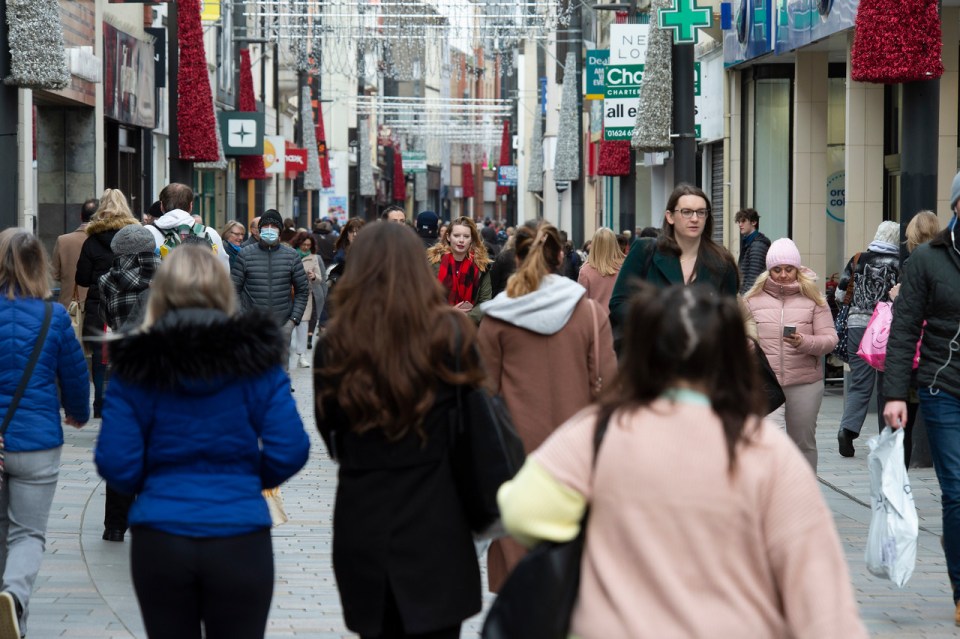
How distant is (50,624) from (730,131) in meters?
18.1

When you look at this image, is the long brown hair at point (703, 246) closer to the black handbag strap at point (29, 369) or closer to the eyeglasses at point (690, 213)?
the eyeglasses at point (690, 213)

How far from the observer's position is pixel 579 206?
36812 millimetres

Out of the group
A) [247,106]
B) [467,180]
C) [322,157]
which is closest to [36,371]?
[247,106]

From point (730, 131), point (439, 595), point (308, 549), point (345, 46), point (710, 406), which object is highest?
point (345, 46)

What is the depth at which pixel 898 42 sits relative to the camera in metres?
11.5

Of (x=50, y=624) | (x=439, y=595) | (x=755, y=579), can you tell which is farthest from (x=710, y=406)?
(x=50, y=624)

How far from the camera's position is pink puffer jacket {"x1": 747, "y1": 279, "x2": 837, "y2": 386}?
9.48 metres

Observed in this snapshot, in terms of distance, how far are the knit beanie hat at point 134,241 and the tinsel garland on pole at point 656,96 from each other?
877cm

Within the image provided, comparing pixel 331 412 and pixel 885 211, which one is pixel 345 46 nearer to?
pixel 885 211

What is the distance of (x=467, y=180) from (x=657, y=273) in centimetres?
13519

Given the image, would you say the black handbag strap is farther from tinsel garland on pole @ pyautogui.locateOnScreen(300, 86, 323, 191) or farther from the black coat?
tinsel garland on pole @ pyautogui.locateOnScreen(300, 86, 323, 191)

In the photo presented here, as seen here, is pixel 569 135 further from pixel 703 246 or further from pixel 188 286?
pixel 188 286

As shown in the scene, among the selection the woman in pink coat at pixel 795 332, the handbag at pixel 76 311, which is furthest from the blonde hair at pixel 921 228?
the handbag at pixel 76 311

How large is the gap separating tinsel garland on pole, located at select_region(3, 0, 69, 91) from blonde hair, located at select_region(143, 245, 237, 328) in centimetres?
736
